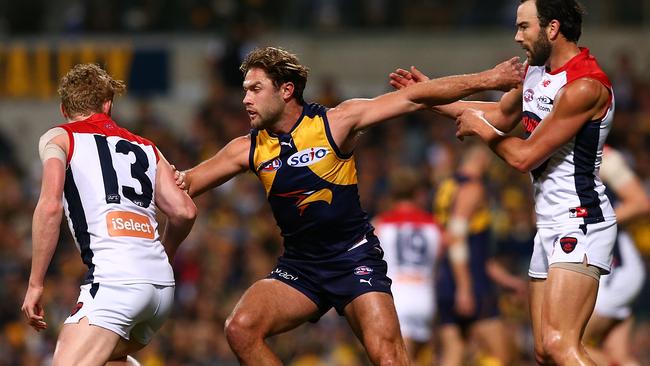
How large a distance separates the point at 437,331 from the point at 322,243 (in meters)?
7.26

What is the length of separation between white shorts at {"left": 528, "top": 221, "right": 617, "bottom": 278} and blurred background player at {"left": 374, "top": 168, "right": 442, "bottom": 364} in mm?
4709

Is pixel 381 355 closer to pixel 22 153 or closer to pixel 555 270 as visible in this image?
pixel 555 270

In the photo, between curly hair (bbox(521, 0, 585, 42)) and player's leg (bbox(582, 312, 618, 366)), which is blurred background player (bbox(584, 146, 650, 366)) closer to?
player's leg (bbox(582, 312, 618, 366))

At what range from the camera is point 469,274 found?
12211 mm

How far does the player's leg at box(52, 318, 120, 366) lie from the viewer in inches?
273

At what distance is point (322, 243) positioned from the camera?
8.08m

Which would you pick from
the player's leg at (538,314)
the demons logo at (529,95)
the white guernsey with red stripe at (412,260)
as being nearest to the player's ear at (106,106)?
the demons logo at (529,95)

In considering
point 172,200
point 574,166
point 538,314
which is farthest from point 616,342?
point 172,200

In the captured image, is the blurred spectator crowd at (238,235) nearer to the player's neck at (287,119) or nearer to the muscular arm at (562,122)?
the player's neck at (287,119)

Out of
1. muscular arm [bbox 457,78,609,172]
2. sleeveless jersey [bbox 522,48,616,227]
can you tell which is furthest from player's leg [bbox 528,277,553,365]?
muscular arm [bbox 457,78,609,172]

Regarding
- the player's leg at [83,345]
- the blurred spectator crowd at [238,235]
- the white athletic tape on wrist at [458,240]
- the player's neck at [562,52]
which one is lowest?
the blurred spectator crowd at [238,235]

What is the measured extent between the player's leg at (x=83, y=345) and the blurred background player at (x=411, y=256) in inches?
218

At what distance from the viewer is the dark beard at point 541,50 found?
7402mm

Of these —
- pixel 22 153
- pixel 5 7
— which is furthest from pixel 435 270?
pixel 5 7
